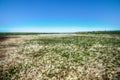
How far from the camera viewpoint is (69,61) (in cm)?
1738

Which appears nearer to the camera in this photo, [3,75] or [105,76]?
[105,76]

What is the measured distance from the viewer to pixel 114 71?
13.7m

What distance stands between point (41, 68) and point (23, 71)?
198 centimetres

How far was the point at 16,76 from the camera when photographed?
1378cm

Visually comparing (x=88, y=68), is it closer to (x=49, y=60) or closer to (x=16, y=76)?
(x=49, y=60)

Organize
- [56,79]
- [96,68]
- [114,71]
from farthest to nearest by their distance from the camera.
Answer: [96,68]
[114,71]
[56,79]

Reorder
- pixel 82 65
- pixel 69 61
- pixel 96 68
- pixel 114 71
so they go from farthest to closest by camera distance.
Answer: pixel 69 61, pixel 82 65, pixel 96 68, pixel 114 71

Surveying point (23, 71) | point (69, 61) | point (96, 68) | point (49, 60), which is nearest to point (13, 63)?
point (23, 71)

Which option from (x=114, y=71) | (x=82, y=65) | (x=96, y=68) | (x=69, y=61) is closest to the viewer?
(x=114, y=71)

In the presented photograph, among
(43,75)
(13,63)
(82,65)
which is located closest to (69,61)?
(82,65)

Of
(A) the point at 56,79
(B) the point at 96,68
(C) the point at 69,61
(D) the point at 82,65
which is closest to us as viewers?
(A) the point at 56,79

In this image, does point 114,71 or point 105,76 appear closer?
point 105,76

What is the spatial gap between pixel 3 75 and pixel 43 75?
13.6 ft

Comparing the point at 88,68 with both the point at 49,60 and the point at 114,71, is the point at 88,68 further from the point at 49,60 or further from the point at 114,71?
the point at 49,60
